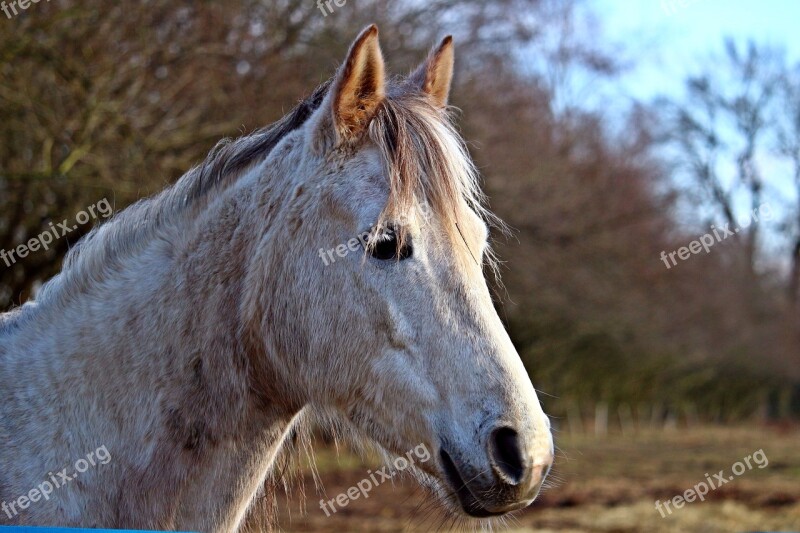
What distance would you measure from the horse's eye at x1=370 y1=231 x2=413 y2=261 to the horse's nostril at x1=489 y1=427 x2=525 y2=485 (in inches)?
24.2

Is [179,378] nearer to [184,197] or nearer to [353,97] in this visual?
[184,197]

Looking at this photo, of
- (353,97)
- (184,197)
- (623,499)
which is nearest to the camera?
(353,97)

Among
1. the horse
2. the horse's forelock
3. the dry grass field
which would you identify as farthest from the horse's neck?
the dry grass field

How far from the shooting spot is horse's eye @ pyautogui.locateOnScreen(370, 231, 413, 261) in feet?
8.41

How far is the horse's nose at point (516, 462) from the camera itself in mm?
2283

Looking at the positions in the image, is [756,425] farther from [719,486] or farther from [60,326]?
[60,326]

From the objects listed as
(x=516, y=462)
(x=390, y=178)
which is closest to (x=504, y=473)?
(x=516, y=462)

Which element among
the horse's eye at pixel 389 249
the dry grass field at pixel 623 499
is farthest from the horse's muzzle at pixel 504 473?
the dry grass field at pixel 623 499

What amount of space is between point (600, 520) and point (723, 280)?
21178 mm

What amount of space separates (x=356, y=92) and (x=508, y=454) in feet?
4.12

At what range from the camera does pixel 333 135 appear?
2.75 meters

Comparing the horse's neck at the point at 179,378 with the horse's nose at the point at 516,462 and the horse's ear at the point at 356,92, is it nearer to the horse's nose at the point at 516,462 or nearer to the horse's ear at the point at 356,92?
the horse's ear at the point at 356,92

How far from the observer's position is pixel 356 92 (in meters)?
2.73

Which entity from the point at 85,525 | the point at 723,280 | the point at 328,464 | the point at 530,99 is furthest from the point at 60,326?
the point at 723,280
